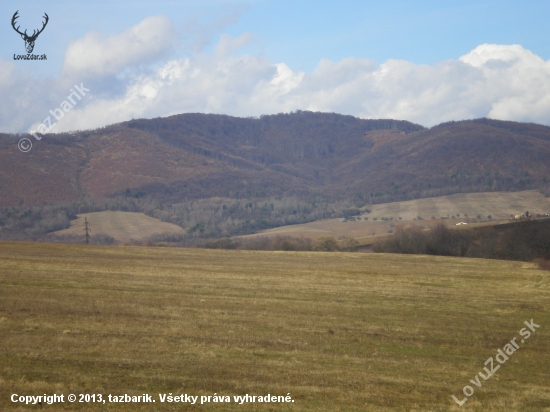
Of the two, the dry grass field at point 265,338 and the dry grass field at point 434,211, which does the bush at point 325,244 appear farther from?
the dry grass field at point 265,338

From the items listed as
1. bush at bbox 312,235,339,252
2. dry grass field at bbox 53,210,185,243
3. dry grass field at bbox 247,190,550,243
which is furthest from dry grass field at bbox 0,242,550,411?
dry grass field at bbox 53,210,185,243

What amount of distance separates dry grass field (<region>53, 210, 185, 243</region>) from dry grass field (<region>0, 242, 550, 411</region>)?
2893 inches

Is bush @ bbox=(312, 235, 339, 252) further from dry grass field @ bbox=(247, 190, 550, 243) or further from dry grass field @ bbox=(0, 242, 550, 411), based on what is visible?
dry grass field @ bbox=(0, 242, 550, 411)

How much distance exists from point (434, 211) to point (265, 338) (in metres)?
117

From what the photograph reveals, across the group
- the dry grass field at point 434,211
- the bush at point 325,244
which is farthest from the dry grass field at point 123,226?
the bush at point 325,244

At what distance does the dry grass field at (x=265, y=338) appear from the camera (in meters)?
12.7

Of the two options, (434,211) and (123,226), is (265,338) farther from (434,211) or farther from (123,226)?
(434,211)

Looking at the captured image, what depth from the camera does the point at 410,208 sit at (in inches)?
5502

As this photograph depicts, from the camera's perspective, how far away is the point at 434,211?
128375mm

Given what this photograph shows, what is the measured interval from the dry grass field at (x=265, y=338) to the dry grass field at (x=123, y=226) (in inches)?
2893

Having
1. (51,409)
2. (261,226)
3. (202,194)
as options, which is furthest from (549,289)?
(202,194)

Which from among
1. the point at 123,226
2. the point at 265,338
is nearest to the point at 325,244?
the point at 123,226

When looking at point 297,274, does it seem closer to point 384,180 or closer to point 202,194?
point 202,194

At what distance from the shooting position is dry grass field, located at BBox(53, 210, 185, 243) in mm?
104438
